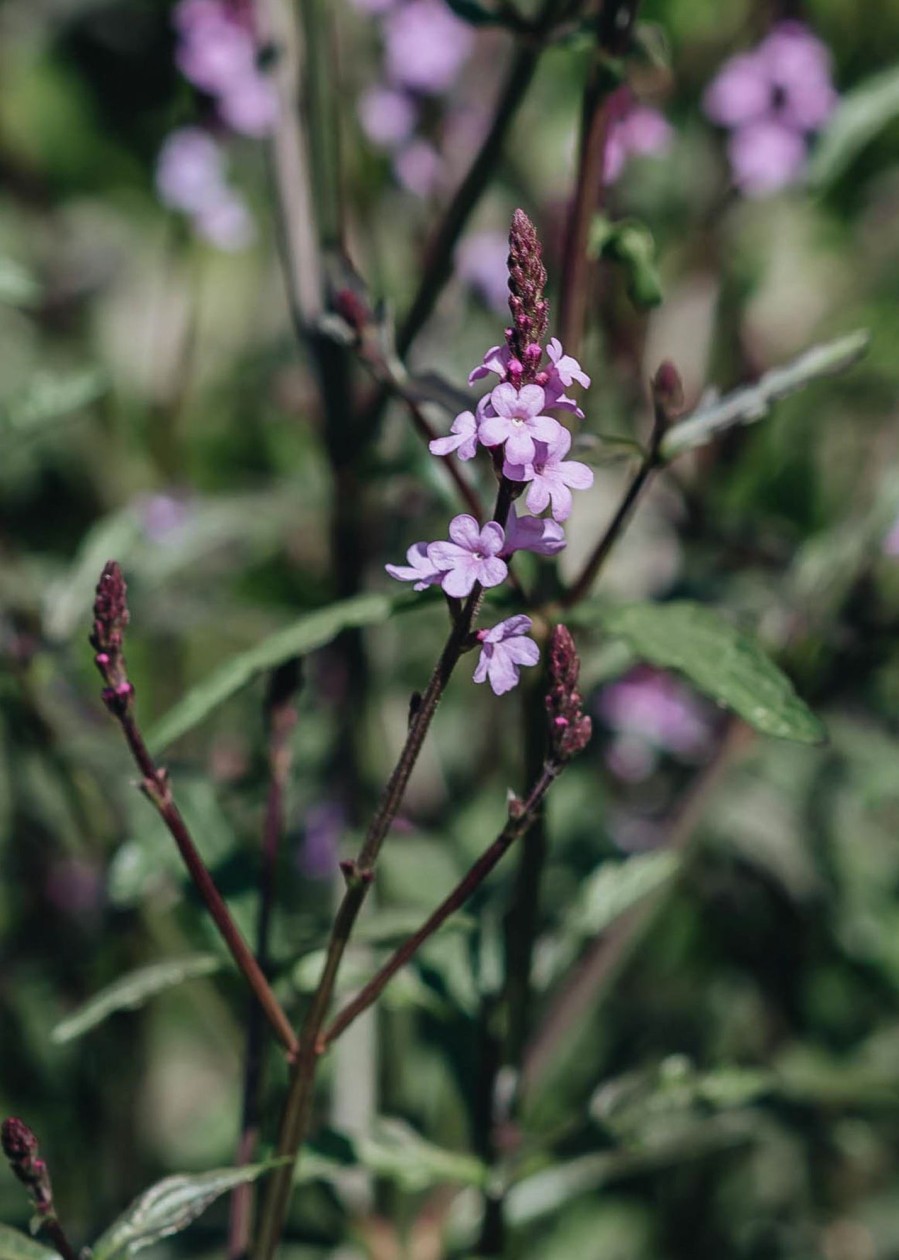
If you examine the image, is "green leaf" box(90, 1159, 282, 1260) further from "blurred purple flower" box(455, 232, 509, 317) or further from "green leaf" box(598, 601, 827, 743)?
"blurred purple flower" box(455, 232, 509, 317)

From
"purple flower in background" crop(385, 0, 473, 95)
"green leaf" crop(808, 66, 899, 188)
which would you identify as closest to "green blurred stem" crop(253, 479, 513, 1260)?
"green leaf" crop(808, 66, 899, 188)

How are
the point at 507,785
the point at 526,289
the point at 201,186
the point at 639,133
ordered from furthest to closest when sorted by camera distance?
1. the point at 201,186
2. the point at 507,785
3. the point at 639,133
4. the point at 526,289

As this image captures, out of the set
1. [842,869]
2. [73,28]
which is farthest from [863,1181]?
[73,28]

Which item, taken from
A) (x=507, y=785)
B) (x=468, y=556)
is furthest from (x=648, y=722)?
(x=468, y=556)

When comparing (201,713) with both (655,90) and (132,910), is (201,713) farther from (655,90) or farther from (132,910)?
(655,90)

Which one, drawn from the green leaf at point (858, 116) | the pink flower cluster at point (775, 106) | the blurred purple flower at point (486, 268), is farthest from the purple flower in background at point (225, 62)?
the green leaf at point (858, 116)

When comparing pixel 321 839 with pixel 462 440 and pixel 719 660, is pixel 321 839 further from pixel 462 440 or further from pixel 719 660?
pixel 462 440

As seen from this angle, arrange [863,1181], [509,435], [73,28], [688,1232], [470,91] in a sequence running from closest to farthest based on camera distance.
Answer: [509,435]
[688,1232]
[863,1181]
[470,91]
[73,28]

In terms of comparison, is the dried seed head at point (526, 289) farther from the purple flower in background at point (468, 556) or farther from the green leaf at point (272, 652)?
the green leaf at point (272, 652)
